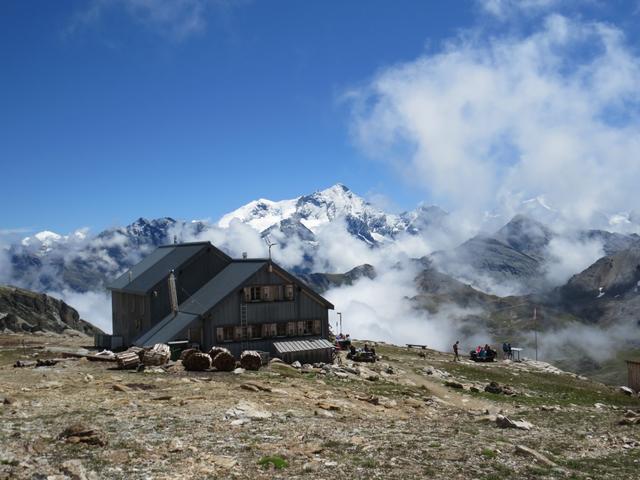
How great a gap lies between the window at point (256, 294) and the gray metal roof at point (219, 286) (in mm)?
1485

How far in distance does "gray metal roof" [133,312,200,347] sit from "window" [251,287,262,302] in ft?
17.9

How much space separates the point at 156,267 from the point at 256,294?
58.7 ft

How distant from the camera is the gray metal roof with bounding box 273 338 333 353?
56.2m

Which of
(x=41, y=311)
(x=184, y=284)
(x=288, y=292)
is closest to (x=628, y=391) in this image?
(x=288, y=292)

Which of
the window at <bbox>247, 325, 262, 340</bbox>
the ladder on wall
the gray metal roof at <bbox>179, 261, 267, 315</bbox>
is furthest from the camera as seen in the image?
the window at <bbox>247, 325, 262, 340</bbox>

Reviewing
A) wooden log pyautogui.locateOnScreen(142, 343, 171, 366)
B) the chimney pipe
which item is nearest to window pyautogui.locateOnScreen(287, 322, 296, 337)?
the chimney pipe

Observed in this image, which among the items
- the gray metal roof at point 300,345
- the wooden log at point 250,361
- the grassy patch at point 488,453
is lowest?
the grassy patch at point 488,453

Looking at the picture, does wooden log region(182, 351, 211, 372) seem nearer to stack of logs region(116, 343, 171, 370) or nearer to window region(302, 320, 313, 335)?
→ stack of logs region(116, 343, 171, 370)

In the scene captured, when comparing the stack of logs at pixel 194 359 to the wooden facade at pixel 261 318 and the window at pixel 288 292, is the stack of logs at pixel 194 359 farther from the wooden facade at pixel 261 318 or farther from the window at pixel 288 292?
the window at pixel 288 292

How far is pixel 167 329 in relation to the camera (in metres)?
58.7

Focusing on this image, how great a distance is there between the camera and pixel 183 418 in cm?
2783

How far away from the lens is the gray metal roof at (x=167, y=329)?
185 feet

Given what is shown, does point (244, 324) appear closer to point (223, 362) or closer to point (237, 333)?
point (237, 333)

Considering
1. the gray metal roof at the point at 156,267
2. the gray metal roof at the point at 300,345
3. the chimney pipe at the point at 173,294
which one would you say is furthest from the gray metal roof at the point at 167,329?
the gray metal roof at the point at 300,345
